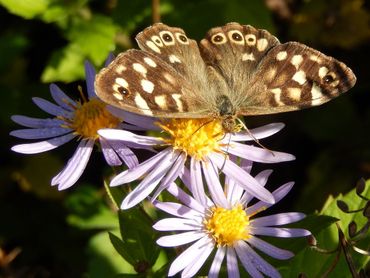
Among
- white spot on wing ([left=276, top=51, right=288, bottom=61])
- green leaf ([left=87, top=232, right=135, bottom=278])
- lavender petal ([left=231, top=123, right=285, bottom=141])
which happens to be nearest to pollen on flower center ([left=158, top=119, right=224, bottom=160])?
lavender petal ([left=231, top=123, right=285, bottom=141])

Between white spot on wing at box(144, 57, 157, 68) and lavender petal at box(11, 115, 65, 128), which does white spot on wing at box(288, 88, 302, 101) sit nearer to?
white spot on wing at box(144, 57, 157, 68)

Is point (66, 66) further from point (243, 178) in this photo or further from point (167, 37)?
point (243, 178)

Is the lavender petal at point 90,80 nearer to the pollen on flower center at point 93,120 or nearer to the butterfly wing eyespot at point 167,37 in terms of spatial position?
the pollen on flower center at point 93,120

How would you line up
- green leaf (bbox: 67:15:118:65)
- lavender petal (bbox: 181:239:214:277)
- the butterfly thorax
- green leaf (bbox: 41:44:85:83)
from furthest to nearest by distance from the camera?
green leaf (bbox: 41:44:85:83) < green leaf (bbox: 67:15:118:65) < the butterfly thorax < lavender petal (bbox: 181:239:214:277)

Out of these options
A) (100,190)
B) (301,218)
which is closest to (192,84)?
(301,218)

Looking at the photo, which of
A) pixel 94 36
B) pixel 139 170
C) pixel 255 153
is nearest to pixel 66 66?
pixel 94 36
